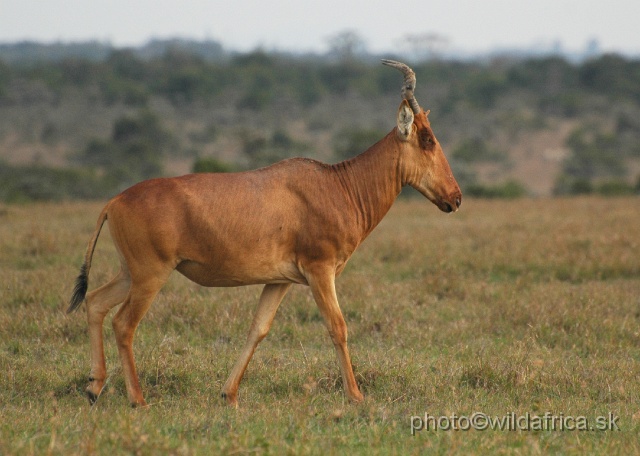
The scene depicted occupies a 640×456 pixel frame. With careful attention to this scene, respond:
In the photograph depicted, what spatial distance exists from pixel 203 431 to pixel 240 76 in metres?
50.4

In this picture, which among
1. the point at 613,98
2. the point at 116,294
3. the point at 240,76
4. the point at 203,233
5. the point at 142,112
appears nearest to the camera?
the point at 203,233

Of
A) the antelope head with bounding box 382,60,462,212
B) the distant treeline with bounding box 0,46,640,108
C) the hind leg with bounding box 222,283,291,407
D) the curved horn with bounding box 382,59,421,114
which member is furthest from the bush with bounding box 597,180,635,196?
the distant treeline with bounding box 0,46,640,108

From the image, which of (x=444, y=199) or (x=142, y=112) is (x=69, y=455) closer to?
(x=444, y=199)

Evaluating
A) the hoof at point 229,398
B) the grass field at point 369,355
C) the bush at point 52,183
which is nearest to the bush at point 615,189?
the grass field at point 369,355

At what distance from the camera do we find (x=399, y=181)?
7.11 meters

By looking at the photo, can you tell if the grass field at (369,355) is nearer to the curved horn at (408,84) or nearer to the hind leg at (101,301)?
the hind leg at (101,301)

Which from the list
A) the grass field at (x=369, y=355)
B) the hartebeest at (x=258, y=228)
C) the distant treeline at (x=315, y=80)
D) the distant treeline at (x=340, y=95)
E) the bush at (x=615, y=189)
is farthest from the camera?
the distant treeline at (x=315, y=80)

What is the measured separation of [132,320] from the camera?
6.36m

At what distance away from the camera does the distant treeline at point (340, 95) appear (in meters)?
33.8

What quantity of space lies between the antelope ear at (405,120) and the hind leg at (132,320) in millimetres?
2065

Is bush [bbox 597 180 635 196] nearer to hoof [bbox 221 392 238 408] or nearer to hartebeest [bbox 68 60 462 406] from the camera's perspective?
hartebeest [bbox 68 60 462 406]

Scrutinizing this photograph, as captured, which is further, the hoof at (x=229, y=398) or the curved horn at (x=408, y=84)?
the curved horn at (x=408, y=84)

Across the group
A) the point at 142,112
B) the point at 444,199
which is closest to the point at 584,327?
the point at 444,199

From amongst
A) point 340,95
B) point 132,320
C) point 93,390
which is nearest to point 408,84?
point 132,320
